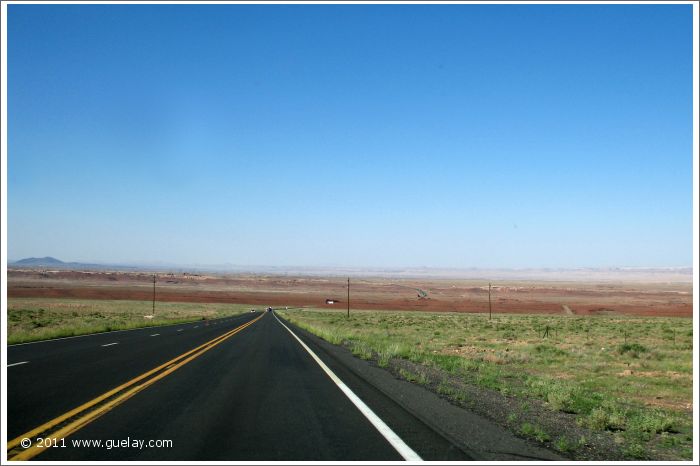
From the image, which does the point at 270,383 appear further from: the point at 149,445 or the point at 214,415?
the point at 149,445

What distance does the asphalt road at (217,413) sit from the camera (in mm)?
6152

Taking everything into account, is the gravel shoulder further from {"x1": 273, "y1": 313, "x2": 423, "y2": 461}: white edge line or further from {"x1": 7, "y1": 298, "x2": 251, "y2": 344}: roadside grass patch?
{"x1": 7, "y1": 298, "x2": 251, "y2": 344}: roadside grass patch

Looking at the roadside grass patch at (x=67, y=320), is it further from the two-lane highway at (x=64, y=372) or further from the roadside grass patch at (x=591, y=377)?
the roadside grass patch at (x=591, y=377)

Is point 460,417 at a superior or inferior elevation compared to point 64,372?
superior

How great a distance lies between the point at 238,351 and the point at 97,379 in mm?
8393

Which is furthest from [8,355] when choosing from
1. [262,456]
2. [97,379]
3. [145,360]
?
[262,456]

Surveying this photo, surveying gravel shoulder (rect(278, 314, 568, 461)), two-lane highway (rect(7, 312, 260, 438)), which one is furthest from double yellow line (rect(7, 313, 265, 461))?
gravel shoulder (rect(278, 314, 568, 461))

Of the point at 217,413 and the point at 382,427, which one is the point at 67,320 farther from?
the point at 382,427

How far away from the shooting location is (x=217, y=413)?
27.1ft

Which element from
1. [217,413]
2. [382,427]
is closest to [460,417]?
[382,427]

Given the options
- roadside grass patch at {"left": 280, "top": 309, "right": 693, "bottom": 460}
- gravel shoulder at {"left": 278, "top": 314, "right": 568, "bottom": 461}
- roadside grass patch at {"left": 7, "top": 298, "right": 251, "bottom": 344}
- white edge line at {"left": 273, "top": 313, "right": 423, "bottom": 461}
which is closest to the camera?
white edge line at {"left": 273, "top": 313, "right": 423, "bottom": 461}

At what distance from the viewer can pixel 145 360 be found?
623 inches

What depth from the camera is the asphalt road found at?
20.2 ft

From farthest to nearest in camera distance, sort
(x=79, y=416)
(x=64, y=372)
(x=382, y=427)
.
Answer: (x=64, y=372) → (x=79, y=416) → (x=382, y=427)
